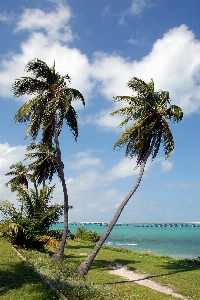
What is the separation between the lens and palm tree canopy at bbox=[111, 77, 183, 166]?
1919cm

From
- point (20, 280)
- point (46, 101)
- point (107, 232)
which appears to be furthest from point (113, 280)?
point (46, 101)

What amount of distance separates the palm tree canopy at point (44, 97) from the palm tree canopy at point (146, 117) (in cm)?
317

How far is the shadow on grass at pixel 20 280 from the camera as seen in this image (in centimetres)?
1029

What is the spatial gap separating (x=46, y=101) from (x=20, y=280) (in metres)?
10.9

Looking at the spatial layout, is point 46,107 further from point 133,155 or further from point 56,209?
point 56,209

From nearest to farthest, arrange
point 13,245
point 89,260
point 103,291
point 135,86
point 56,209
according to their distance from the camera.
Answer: point 103,291 → point 89,260 → point 135,86 → point 13,245 → point 56,209

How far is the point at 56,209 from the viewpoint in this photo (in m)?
23.6

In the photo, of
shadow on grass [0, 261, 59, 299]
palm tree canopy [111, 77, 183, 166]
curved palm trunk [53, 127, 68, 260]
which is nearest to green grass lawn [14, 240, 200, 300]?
shadow on grass [0, 261, 59, 299]

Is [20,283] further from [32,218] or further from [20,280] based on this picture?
[32,218]

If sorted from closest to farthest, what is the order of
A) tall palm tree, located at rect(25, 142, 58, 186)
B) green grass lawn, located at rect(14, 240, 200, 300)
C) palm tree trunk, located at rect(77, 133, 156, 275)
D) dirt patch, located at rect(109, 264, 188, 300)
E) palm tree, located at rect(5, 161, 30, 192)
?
green grass lawn, located at rect(14, 240, 200, 300), dirt patch, located at rect(109, 264, 188, 300), palm tree trunk, located at rect(77, 133, 156, 275), tall palm tree, located at rect(25, 142, 58, 186), palm tree, located at rect(5, 161, 30, 192)

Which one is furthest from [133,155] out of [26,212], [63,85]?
[26,212]

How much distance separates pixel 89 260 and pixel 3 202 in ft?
33.8

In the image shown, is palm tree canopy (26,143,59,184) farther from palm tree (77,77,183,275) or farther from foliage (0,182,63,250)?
palm tree (77,77,183,275)

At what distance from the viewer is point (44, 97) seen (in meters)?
19.2
